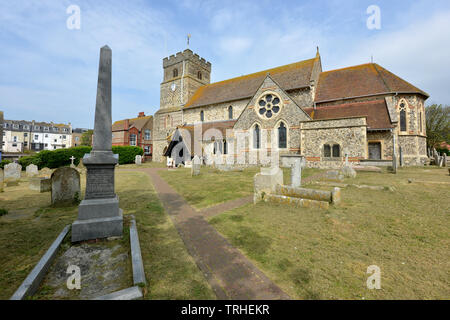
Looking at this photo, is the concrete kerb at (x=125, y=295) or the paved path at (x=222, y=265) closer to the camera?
the concrete kerb at (x=125, y=295)

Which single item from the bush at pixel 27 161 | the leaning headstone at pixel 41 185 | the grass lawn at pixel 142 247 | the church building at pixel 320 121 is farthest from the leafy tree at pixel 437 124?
the bush at pixel 27 161

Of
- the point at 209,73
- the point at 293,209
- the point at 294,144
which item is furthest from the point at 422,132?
the point at 209,73

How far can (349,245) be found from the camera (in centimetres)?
366

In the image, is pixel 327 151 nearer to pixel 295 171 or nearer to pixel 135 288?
pixel 295 171

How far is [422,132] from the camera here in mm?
20391

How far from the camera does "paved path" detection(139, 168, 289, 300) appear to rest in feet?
8.12

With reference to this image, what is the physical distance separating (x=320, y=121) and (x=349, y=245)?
15.6 metres

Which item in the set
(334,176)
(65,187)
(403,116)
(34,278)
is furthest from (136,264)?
(403,116)

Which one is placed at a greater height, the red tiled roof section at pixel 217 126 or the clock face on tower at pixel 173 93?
the clock face on tower at pixel 173 93

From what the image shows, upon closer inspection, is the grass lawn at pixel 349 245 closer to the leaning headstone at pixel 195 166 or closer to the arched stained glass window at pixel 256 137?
the leaning headstone at pixel 195 166

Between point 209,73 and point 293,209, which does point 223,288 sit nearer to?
point 293,209

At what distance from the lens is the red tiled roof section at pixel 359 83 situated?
19.7 metres

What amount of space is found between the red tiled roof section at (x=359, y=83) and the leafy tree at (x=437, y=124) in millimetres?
19431
